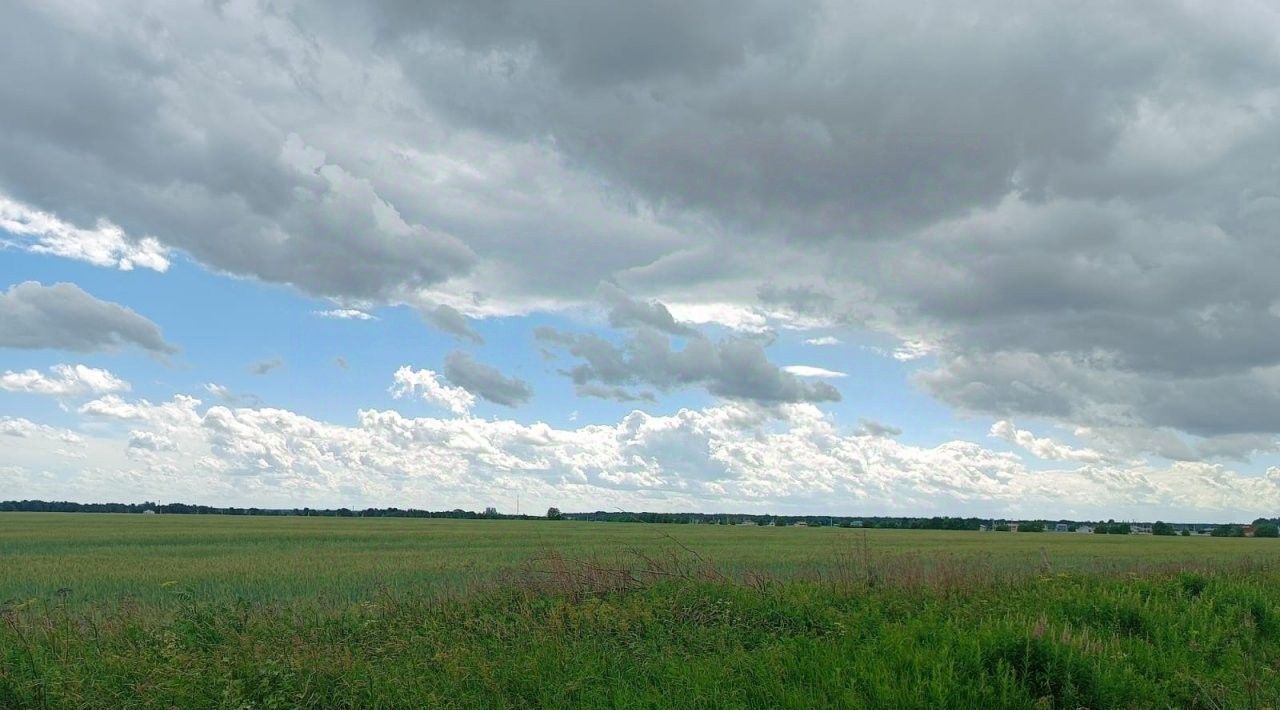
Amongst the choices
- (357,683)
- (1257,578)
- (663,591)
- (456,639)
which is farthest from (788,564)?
(357,683)

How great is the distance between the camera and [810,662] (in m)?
8.88

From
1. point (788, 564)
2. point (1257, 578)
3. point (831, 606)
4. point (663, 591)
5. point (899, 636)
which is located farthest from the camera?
point (788, 564)

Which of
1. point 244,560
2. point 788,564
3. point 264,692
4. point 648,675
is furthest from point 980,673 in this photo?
point 244,560

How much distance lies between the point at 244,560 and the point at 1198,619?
30112 mm

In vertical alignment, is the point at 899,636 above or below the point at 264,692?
above

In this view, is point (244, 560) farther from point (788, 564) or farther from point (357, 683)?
point (357, 683)

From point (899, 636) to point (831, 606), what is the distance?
3302 millimetres

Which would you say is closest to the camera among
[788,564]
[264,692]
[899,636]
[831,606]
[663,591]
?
[264,692]

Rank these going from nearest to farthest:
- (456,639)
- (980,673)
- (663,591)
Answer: (980,673), (456,639), (663,591)

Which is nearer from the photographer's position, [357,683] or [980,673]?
Result: [980,673]

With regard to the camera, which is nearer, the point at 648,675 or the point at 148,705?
the point at 148,705

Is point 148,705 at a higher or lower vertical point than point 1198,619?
lower

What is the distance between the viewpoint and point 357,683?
8867 mm

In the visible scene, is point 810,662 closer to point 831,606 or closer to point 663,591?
point 831,606
